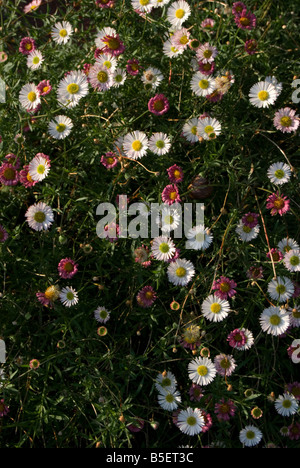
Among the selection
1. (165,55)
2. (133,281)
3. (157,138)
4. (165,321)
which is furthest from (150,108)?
(165,321)

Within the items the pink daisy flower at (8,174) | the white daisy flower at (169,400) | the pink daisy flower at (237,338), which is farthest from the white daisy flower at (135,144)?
the white daisy flower at (169,400)

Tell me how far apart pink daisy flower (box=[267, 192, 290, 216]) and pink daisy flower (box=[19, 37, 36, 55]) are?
122 cm

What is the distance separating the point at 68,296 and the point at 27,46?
113cm

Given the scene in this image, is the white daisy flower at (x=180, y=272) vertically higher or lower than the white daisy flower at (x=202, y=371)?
higher

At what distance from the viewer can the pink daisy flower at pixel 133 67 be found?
2203 millimetres

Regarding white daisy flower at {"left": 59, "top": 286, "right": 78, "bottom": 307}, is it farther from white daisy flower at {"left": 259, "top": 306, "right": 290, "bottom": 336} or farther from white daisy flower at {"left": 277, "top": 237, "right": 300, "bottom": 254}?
white daisy flower at {"left": 277, "top": 237, "right": 300, "bottom": 254}

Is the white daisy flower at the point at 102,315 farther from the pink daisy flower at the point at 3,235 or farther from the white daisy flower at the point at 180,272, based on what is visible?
the pink daisy flower at the point at 3,235

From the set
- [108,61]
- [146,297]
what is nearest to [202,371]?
[146,297]

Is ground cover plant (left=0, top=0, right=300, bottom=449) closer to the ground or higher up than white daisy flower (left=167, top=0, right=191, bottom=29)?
closer to the ground

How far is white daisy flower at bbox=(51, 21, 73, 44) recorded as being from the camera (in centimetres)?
237

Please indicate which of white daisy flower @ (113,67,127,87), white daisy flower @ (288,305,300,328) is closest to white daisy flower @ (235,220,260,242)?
white daisy flower @ (288,305,300,328)

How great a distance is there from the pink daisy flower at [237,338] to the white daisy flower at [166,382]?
0.85ft

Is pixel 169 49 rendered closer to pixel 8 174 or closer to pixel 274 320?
pixel 8 174

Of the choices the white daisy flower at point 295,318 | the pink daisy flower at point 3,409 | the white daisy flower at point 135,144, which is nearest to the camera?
the pink daisy flower at point 3,409
